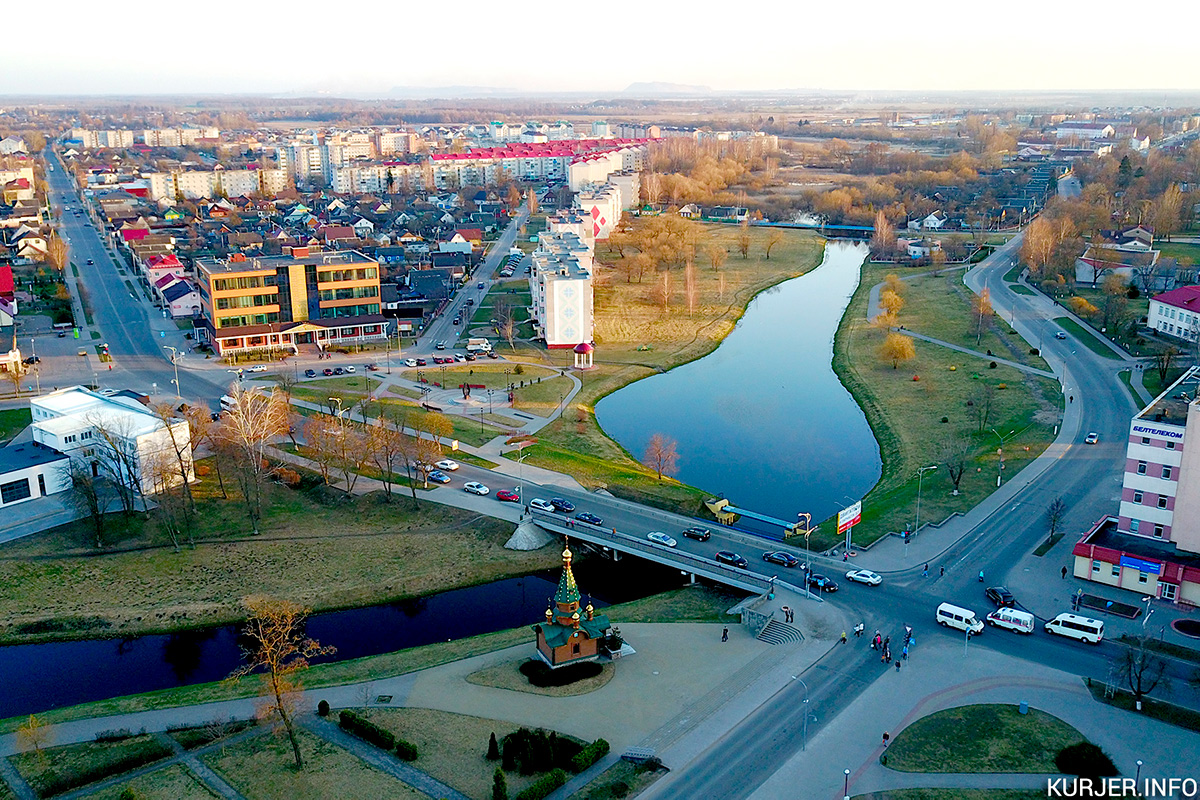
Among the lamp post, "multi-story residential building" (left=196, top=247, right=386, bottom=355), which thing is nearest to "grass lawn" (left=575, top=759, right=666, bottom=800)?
the lamp post

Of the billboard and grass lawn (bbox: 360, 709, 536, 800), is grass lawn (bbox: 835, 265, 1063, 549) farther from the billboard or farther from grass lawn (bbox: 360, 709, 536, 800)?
grass lawn (bbox: 360, 709, 536, 800)

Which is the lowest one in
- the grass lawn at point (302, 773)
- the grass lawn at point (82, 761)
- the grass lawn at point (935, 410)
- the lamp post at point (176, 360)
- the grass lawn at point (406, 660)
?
the grass lawn at point (406, 660)

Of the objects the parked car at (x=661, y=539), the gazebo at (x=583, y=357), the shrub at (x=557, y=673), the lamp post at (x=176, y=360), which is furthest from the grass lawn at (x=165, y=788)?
the gazebo at (x=583, y=357)

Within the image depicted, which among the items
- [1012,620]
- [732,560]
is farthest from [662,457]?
[1012,620]

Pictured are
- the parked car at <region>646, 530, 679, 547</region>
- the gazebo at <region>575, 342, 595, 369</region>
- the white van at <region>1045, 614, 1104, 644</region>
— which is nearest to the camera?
the white van at <region>1045, 614, 1104, 644</region>

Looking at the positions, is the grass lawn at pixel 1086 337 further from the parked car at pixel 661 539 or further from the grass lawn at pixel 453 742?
the grass lawn at pixel 453 742
